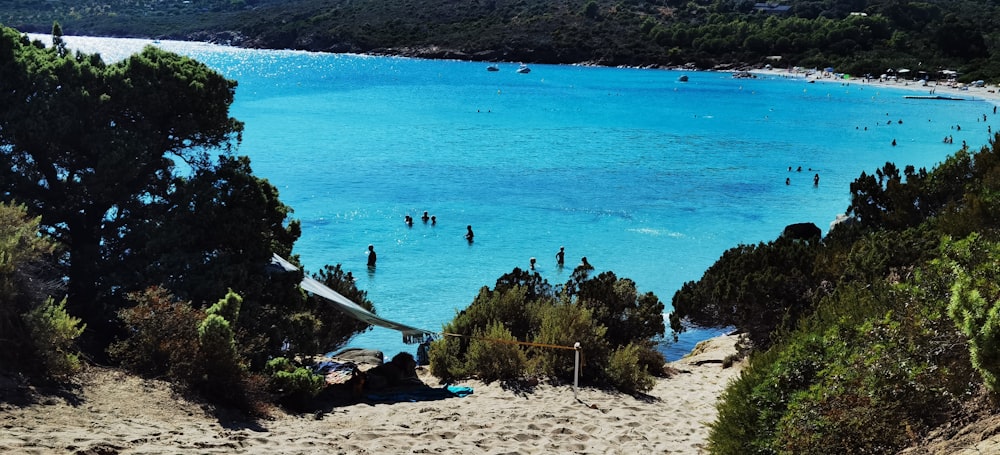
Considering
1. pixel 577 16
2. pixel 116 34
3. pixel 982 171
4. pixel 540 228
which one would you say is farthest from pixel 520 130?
pixel 116 34

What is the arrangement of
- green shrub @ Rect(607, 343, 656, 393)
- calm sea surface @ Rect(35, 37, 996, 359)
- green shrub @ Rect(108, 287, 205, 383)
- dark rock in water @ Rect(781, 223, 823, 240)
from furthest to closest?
calm sea surface @ Rect(35, 37, 996, 359)
dark rock in water @ Rect(781, 223, 823, 240)
green shrub @ Rect(607, 343, 656, 393)
green shrub @ Rect(108, 287, 205, 383)

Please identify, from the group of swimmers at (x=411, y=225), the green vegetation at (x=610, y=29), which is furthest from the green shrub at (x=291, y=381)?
the green vegetation at (x=610, y=29)

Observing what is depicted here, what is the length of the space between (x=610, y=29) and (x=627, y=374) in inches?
4738

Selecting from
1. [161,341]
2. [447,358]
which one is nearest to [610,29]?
[447,358]

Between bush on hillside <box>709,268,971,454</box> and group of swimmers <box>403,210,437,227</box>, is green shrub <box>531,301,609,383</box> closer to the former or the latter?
bush on hillside <box>709,268,971,454</box>

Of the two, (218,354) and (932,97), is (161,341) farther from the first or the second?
(932,97)

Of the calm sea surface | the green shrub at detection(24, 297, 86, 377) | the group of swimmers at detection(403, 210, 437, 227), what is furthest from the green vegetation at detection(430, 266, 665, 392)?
the group of swimmers at detection(403, 210, 437, 227)

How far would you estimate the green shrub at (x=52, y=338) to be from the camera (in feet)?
29.9

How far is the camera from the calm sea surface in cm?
2820

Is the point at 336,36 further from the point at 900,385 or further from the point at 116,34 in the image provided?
the point at 900,385

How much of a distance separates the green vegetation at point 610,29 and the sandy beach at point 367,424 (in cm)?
8943

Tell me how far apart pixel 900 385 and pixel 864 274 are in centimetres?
680

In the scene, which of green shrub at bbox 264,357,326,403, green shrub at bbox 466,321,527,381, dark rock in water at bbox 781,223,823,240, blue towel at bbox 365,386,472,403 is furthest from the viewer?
dark rock in water at bbox 781,223,823,240

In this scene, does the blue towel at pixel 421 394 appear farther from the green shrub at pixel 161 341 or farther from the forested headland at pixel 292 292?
the green shrub at pixel 161 341
